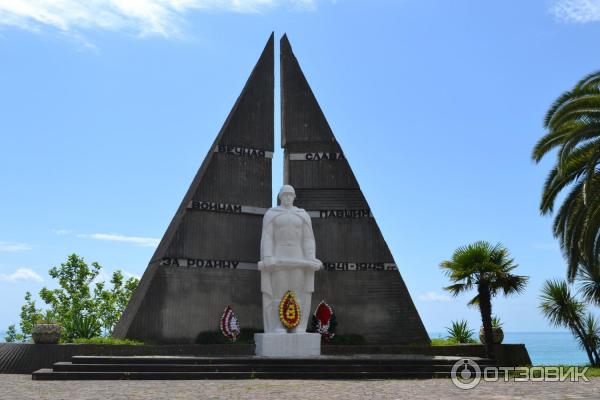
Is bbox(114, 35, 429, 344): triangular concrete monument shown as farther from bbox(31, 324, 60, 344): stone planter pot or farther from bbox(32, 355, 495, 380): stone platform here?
bbox(32, 355, 495, 380): stone platform

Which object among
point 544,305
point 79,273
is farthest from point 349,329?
point 79,273

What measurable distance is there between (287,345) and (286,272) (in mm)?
1902

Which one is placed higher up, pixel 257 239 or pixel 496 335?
pixel 257 239

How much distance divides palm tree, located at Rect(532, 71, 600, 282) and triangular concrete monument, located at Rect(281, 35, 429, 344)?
5.97m

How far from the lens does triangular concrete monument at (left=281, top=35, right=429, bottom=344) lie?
22.5 m

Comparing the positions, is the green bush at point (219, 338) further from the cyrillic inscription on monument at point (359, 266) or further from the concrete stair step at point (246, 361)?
the concrete stair step at point (246, 361)

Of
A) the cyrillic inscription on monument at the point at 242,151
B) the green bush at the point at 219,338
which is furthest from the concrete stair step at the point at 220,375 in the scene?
the cyrillic inscription on monument at the point at 242,151

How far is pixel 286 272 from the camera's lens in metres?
17.5

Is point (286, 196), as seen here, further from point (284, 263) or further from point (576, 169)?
point (576, 169)

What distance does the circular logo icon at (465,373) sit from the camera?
13070mm

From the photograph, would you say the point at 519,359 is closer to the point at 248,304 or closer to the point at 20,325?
the point at 248,304

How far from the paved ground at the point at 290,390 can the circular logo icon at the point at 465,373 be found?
0.85ft

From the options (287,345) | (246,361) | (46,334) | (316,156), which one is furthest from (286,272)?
(316,156)

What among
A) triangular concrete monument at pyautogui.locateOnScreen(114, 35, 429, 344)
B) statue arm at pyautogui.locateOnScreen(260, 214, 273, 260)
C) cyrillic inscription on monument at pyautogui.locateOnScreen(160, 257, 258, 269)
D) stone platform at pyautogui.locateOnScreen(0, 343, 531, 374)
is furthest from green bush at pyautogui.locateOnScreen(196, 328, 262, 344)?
statue arm at pyautogui.locateOnScreen(260, 214, 273, 260)
